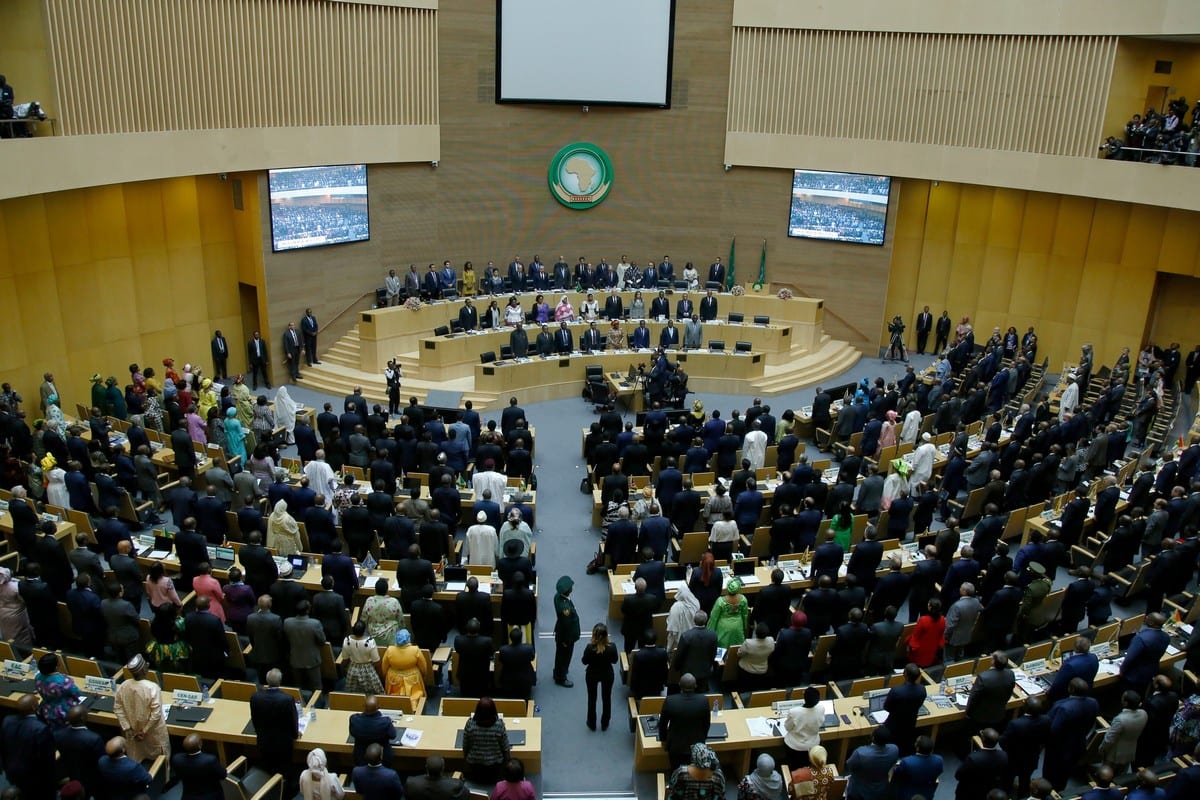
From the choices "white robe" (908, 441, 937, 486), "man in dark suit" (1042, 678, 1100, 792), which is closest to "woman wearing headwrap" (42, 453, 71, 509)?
"man in dark suit" (1042, 678, 1100, 792)

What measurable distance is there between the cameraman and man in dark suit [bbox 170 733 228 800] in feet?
63.9

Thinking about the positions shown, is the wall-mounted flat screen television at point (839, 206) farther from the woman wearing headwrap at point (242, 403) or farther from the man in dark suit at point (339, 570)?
the man in dark suit at point (339, 570)

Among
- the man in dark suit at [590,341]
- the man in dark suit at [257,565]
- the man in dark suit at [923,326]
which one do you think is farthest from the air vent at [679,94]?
the man in dark suit at [257,565]

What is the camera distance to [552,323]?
21797mm

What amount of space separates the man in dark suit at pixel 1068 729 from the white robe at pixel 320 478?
8.84 metres

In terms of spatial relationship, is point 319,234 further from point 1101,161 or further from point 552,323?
point 1101,161

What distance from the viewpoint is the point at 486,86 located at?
22891mm

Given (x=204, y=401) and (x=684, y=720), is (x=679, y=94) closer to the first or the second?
(x=204, y=401)

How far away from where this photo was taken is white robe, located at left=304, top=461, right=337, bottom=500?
12586mm

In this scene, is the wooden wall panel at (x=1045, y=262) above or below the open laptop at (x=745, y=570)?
above

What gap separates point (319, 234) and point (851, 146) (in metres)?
12.6

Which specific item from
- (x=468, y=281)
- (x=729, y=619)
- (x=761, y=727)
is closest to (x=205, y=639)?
(x=729, y=619)

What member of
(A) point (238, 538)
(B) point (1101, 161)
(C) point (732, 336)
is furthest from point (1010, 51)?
(A) point (238, 538)

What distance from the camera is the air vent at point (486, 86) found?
897 inches
